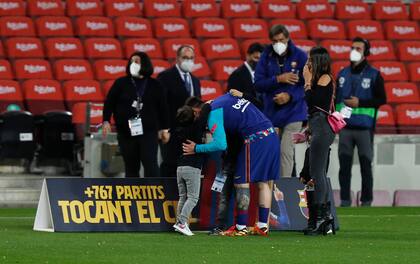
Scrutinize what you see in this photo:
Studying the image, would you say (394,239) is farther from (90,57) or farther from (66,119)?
(90,57)

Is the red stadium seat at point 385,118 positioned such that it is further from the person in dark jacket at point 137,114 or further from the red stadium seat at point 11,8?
the red stadium seat at point 11,8

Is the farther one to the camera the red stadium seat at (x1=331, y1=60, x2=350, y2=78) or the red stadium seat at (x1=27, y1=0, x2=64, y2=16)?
the red stadium seat at (x1=27, y1=0, x2=64, y2=16)

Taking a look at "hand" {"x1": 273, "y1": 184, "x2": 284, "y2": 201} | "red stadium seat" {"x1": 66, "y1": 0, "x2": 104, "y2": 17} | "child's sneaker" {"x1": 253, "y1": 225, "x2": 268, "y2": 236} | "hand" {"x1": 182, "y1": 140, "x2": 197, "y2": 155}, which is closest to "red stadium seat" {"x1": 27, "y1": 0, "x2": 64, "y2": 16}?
"red stadium seat" {"x1": 66, "y1": 0, "x2": 104, "y2": 17}

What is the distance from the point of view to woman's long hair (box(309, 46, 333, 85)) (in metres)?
12.3

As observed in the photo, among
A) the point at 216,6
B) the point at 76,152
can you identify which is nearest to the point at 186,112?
the point at 76,152

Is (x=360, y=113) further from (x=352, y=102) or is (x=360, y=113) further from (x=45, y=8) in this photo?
(x=45, y=8)

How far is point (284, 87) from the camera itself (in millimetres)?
14617

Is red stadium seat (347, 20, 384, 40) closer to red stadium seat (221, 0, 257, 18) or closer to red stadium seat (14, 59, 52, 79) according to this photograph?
red stadium seat (221, 0, 257, 18)

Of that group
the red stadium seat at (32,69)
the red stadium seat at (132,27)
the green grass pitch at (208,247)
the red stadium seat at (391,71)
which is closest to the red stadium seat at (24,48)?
the red stadium seat at (32,69)

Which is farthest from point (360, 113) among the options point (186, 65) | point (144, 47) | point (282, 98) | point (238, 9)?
point (238, 9)

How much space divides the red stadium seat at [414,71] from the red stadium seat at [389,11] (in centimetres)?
198

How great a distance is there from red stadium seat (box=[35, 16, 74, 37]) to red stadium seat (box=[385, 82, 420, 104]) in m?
5.07

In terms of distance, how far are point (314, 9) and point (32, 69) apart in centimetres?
602

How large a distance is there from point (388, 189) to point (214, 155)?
5872 millimetres
